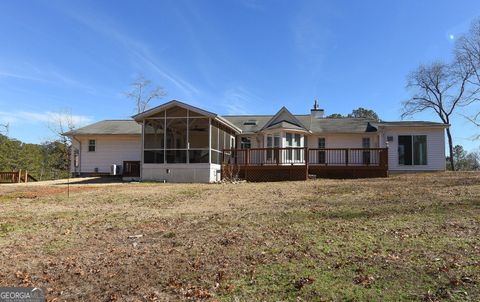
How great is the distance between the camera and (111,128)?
2764 cm

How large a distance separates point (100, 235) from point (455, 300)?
576cm

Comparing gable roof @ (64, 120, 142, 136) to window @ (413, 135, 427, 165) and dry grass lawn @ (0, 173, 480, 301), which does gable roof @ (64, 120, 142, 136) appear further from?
window @ (413, 135, 427, 165)

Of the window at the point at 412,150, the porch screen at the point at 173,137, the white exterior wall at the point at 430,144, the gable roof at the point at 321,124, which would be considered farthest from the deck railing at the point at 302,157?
the porch screen at the point at 173,137

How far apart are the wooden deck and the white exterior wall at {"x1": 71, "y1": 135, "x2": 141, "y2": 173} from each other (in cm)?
704

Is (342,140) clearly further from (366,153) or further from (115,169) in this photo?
(115,169)

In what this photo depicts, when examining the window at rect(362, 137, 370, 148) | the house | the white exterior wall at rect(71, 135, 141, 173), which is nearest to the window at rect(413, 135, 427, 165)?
the house

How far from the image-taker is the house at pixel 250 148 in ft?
67.5

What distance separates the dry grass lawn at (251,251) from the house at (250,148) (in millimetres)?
10137

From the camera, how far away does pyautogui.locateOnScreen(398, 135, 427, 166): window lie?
22.5m

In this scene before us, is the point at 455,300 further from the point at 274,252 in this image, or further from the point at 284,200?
the point at 284,200

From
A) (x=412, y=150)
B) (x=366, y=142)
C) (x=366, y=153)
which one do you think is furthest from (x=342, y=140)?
(x=412, y=150)

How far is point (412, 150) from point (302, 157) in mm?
6244

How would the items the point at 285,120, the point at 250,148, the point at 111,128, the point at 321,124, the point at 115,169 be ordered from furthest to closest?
the point at 111,128, the point at 321,124, the point at 285,120, the point at 115,169, the point at 250,148

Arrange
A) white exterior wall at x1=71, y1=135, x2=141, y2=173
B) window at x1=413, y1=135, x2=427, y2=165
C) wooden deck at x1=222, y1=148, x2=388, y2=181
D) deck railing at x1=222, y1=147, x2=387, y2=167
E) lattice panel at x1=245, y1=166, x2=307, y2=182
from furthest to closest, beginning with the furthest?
white exterior wall at x1=71, y1=135, x2=141, y2=173, window at x1=413, y1=135, x2=427, y2=165, deck railing at x1=222, y1=147, x2=387, y2=167, wooden deck at x1=222, y1=148, x2=388, y2=181, lattice panel at x1=245, y1=166, x2=307, y2=182
